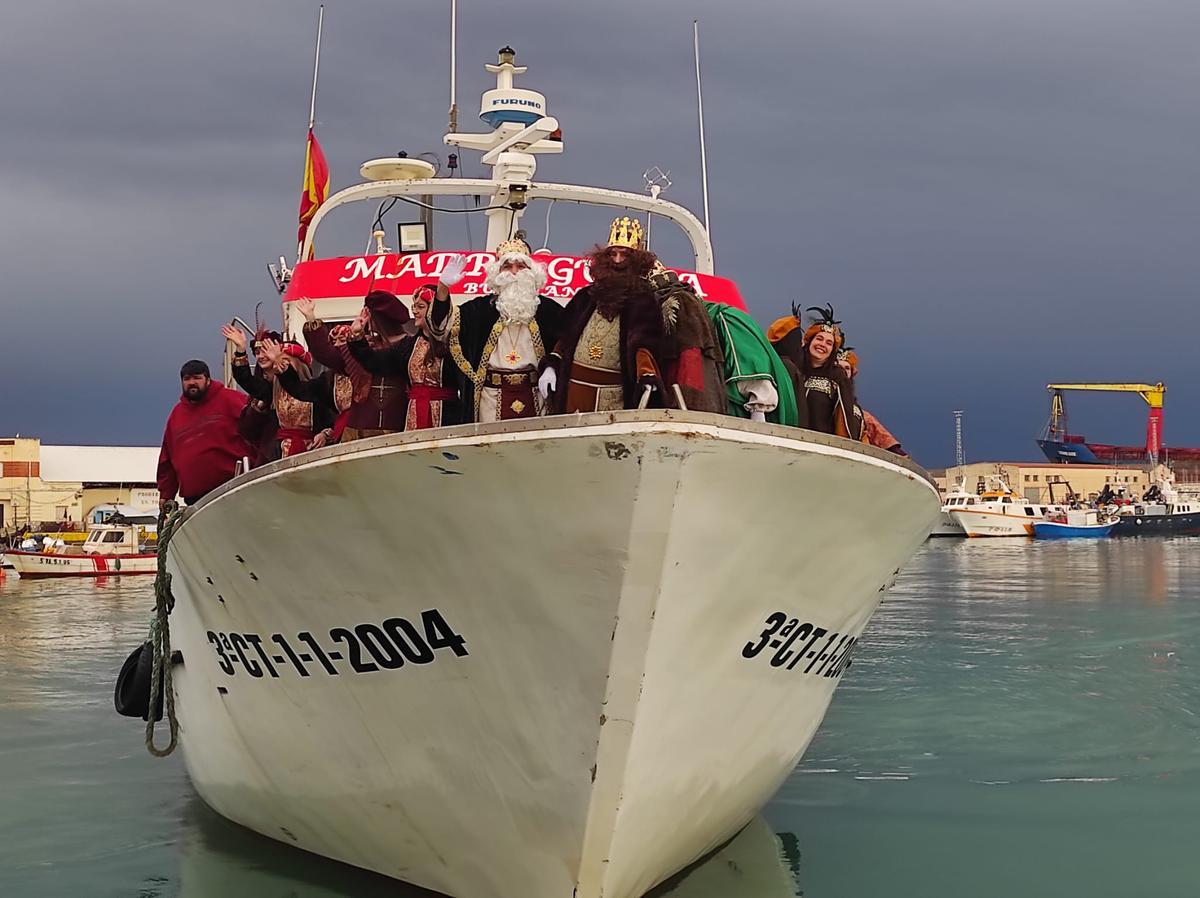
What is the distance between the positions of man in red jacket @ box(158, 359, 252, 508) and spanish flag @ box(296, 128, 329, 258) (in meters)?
6.16

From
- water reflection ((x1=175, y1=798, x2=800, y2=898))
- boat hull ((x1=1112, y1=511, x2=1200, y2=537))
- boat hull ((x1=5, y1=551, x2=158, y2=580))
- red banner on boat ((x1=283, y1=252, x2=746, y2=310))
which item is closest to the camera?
water reflection ((x1=175, y1=798, x2=800, y2=898))

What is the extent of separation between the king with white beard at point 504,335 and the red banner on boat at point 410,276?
→ 269 cm

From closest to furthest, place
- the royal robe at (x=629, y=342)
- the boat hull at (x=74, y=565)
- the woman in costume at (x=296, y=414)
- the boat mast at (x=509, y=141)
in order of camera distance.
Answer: the royal robe at (x=629, y=342) → the woman in costume at (x=296, y=414) → the boat mast at (x=509, y=141) → the boat hull at (x=74, y=565)

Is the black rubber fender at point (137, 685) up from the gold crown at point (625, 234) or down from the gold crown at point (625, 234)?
down

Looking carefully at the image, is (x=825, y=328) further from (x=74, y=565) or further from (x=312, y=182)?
(x=74, y=565)

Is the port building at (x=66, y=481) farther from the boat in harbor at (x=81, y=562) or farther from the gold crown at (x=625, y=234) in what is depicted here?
the gold crown at (x=625, y=234)

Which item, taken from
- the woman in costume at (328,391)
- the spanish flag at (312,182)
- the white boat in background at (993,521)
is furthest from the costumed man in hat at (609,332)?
the white boat in background at (993,521)

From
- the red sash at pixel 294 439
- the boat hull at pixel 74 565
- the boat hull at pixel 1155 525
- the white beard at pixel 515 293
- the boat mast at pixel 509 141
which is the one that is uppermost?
the boat mast at pixel 509 141

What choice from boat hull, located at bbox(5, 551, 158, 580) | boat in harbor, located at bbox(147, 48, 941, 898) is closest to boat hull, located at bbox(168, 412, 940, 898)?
boat in harbor, located at bbox(147, 48, 941, 898)

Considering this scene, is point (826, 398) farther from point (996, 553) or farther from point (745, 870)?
point (996, 553)

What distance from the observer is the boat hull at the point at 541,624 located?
4.69 metres

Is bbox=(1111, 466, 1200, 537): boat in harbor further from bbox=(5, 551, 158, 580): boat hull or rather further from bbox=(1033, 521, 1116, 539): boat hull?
bbox=(5, 551, 158, 580): boat hull

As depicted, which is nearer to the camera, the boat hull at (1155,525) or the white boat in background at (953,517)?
the white boat in background at (953,517)

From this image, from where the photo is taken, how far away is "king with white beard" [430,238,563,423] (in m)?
5.46
